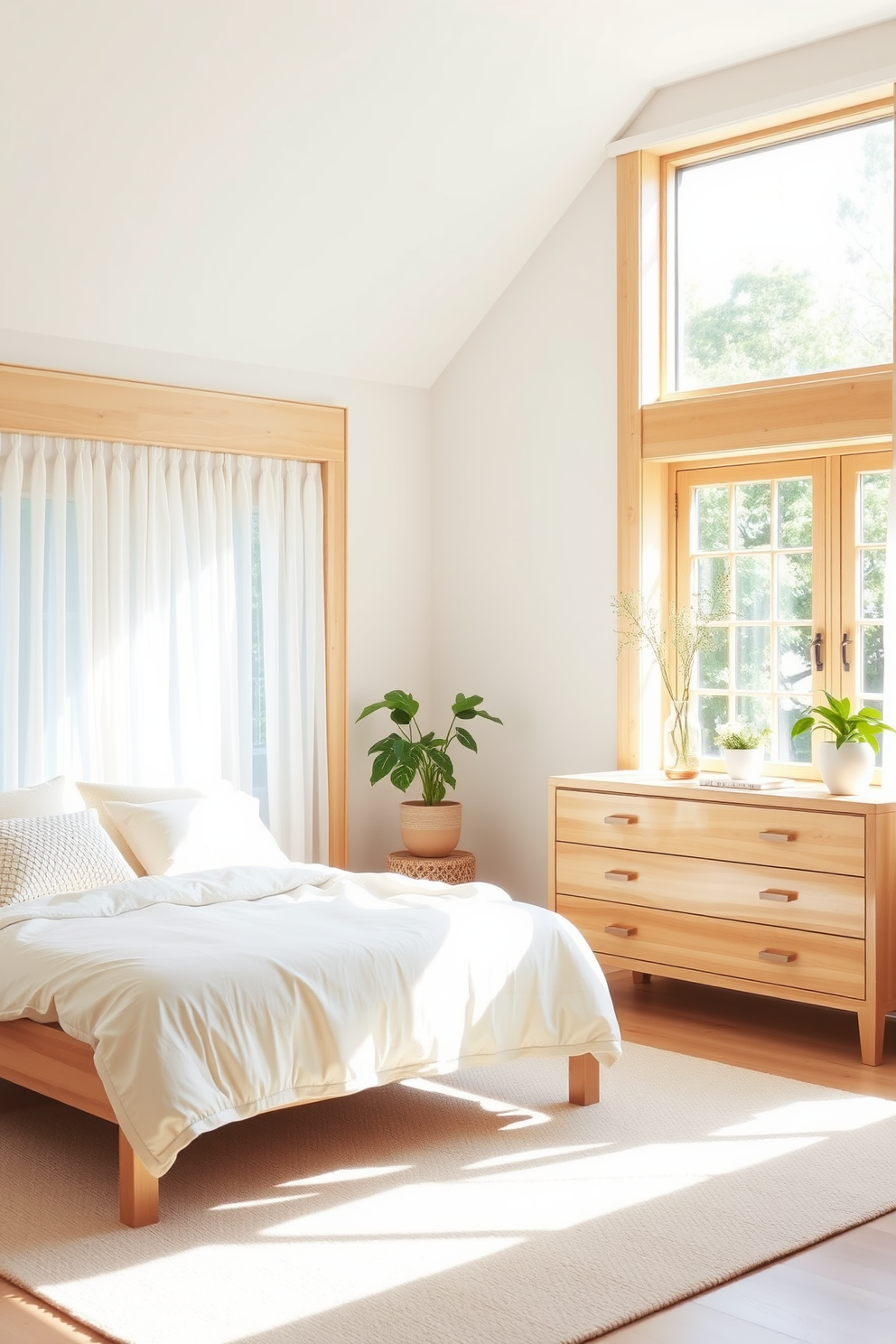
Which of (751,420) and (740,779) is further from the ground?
(751,420)

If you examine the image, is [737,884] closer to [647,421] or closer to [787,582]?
[787,582]

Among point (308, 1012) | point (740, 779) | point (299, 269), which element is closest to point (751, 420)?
point (740, 779)

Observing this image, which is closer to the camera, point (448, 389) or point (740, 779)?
point (740, 779)

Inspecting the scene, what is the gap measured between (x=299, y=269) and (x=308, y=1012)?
3107 mm

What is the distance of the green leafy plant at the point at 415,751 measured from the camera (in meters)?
5.57

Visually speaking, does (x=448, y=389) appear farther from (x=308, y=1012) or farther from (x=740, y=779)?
(x=308, y=1012)

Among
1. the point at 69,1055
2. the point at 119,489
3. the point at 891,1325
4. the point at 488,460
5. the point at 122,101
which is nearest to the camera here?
the point at 891,1325

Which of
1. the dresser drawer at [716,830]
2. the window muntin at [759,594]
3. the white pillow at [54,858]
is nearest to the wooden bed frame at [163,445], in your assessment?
the white pillow at [54,858]

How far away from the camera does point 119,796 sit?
15.0 ft

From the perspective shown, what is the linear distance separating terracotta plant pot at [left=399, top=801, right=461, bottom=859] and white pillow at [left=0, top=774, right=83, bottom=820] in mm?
1537

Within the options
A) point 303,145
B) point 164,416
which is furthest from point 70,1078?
point 303,145

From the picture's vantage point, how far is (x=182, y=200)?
4727 mm

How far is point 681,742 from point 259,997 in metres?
2.36

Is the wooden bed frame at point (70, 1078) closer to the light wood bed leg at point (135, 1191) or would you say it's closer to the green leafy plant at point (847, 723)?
the light wood bed leg at point (135, 1191)
